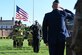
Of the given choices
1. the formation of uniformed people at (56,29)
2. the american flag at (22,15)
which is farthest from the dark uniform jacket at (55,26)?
the american flag at (22,15)

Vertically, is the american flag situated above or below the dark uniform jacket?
above

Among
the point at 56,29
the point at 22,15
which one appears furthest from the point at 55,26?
the point at 22,15

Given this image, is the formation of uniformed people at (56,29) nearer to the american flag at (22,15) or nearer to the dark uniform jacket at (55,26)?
the dark uniform jacket at (55,26)

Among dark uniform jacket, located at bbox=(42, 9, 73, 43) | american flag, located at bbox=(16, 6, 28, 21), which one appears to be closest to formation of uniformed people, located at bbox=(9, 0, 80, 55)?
dark uniform jacket, located at bbox=(42, 9, 73, 43)

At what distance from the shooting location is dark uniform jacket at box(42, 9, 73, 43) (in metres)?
11.5

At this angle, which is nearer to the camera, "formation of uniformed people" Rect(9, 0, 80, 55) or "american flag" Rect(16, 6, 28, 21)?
"formation of uniformed people" Rect(9, 0, 80, 55)

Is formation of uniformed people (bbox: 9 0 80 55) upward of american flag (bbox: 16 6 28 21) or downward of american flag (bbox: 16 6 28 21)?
downward

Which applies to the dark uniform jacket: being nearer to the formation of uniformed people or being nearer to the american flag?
the formation of uniformed people

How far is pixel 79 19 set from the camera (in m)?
8.06

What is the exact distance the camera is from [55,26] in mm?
11586

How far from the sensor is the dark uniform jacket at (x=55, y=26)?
452 inches

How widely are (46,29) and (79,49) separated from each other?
3.75 meters

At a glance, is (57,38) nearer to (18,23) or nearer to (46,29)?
(46,29)

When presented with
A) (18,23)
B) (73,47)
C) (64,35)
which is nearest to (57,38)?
(64,35)
